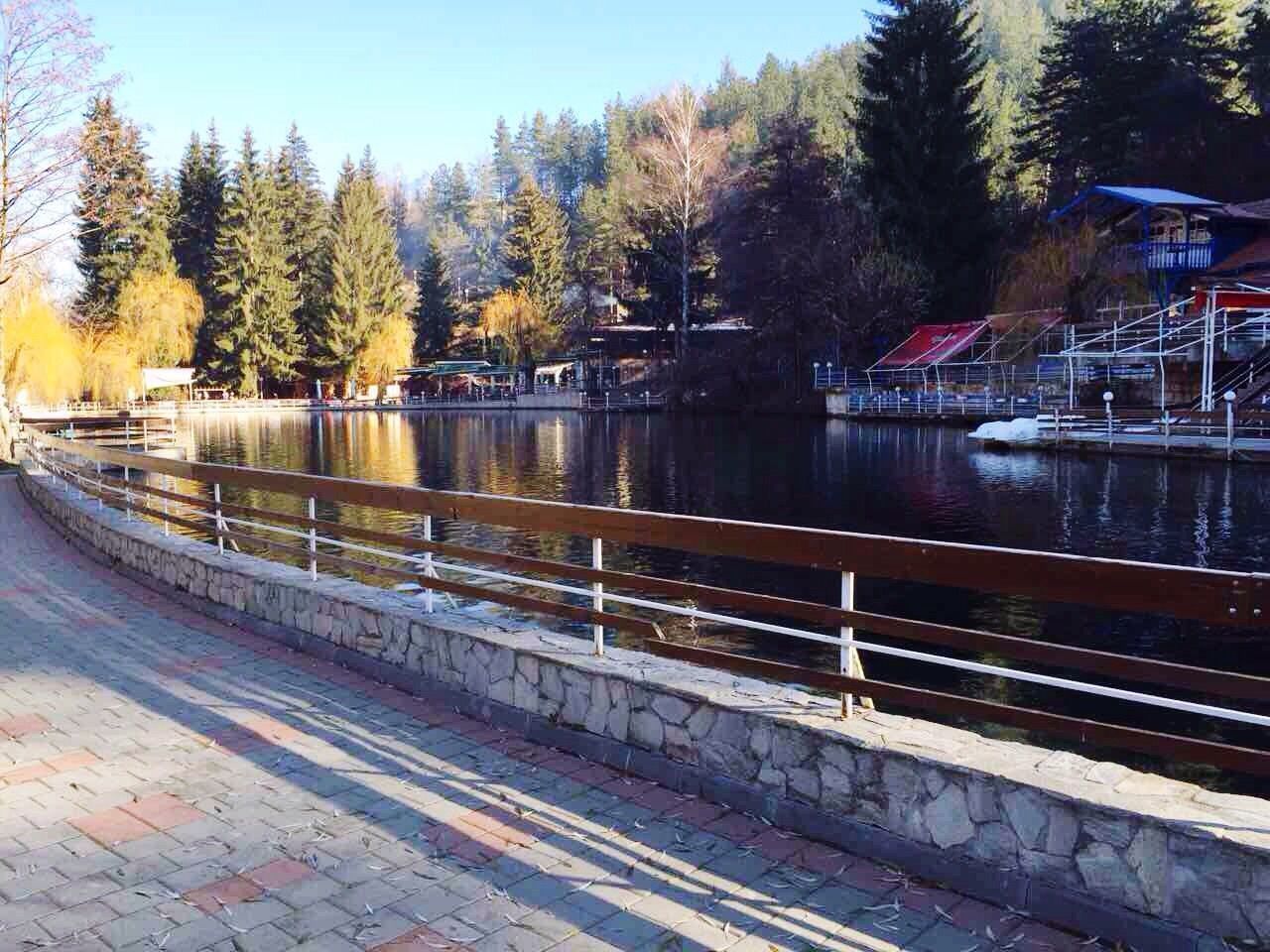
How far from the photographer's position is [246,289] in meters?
76.7

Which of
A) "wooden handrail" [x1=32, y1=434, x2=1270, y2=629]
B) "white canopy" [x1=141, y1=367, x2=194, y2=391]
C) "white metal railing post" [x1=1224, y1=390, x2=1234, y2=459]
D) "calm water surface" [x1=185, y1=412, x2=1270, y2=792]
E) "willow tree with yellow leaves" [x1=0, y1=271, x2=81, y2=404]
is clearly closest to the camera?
"wooden handrail" [x1=32, y1=434, x2=1270, y2=629]

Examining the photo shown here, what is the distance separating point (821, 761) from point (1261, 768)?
61.9 inches

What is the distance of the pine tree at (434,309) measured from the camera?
293 ft

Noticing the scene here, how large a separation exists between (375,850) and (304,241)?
9065cm

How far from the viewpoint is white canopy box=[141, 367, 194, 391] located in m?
63.9

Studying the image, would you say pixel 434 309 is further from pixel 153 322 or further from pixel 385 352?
pixel 153 322

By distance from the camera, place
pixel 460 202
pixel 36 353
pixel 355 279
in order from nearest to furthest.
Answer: pixel 36 353 < pixel 355 279 < pixel 460 202

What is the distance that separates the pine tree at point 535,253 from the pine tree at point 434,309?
8.60 metres

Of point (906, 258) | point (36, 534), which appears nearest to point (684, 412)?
point (906, 258)

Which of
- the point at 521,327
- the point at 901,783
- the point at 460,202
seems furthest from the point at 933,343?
the point at 460,202

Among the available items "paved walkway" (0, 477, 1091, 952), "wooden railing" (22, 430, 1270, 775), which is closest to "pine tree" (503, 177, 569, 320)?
"wooden railing" (22, 430, 1270, 775)

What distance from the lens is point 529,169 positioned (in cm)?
15425

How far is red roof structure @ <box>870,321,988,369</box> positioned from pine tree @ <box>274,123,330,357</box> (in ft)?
163

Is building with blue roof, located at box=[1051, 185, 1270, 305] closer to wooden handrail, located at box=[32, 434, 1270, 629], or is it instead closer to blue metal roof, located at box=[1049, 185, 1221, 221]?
blue metal roof, located at box=[1049, 185, 1221, 221]
